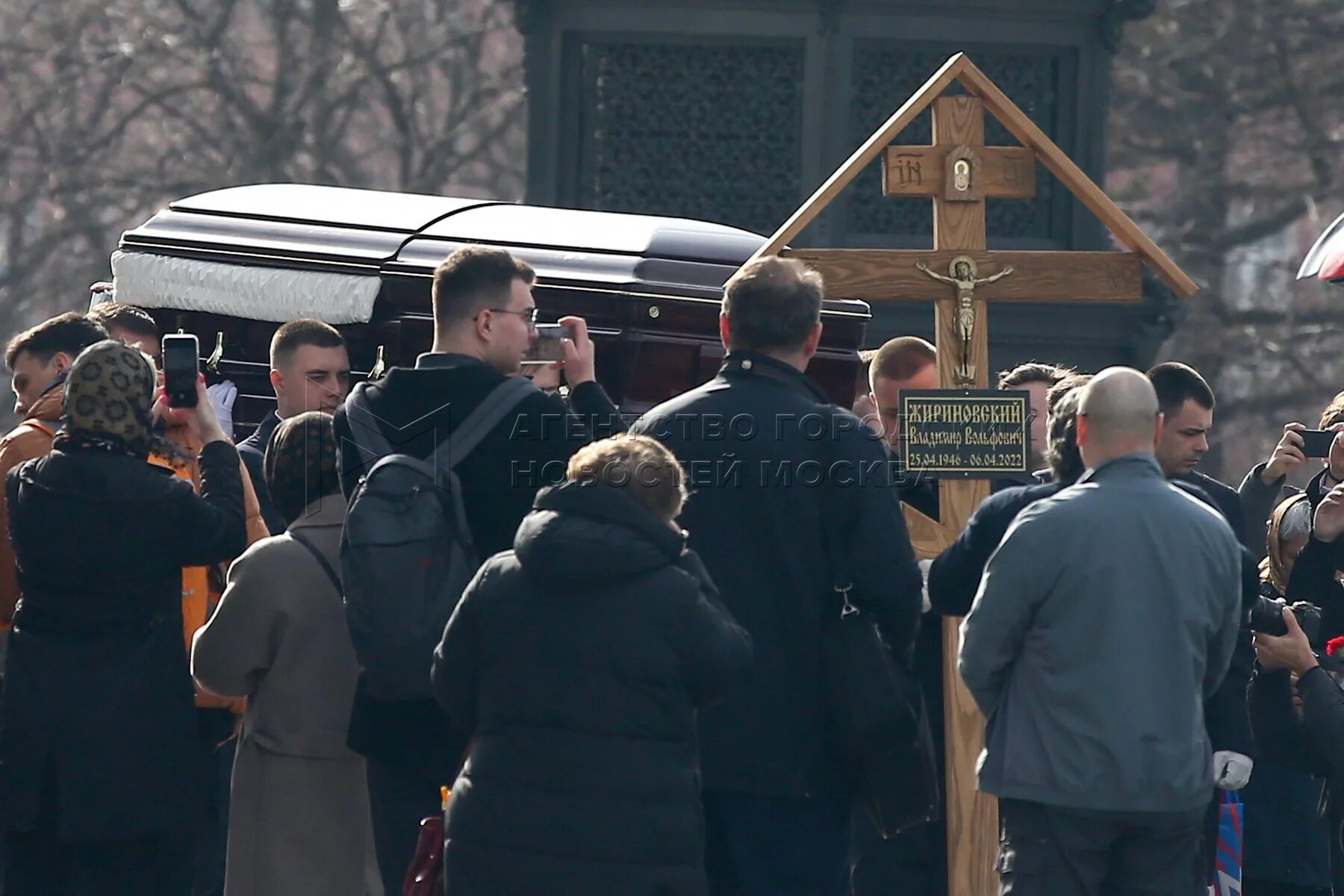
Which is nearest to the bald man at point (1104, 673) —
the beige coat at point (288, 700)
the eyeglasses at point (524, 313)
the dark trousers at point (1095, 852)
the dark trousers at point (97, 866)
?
the dark trousers at point (1095, 852)

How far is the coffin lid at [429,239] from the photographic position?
613cm

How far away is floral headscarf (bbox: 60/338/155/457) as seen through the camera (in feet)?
16.3

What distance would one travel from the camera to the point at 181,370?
5.25 metres

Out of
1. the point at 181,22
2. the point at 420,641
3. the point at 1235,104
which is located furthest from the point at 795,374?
the point at 181,22

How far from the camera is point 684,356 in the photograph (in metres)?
6.11

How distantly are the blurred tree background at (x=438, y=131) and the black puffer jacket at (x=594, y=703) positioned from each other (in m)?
10.7

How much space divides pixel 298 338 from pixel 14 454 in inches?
33.4

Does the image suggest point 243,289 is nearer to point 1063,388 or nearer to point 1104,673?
point 1063,388

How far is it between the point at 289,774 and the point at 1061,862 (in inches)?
66.3

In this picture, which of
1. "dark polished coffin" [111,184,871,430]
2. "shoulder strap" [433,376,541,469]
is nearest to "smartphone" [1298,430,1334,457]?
"dark polished coffin" [111,184,871,430]

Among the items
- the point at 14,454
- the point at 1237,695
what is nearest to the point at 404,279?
the point at 14,454

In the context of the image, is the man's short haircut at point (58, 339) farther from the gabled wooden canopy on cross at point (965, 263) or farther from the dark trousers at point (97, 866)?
the gabled wooden canopy on cross at point (965, 263)

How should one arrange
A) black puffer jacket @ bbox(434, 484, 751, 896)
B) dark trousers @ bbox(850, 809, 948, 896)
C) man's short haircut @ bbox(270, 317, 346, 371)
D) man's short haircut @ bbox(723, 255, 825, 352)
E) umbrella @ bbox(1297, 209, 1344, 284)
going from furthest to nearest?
umbrella @ bbox(1297, 209, 1344, 284) < man's short haircut @ bbox(270, 317, 346, 371) < dark trousers @ bbox(850, 809, 948, 896) < man's short haircut @ bbox(723, 255, 825, 352) < black puffer jacket @ bbox(434, 484, 751, 896)

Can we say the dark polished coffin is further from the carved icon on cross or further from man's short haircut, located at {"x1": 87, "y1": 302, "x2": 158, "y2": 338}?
the carved icon on cross
